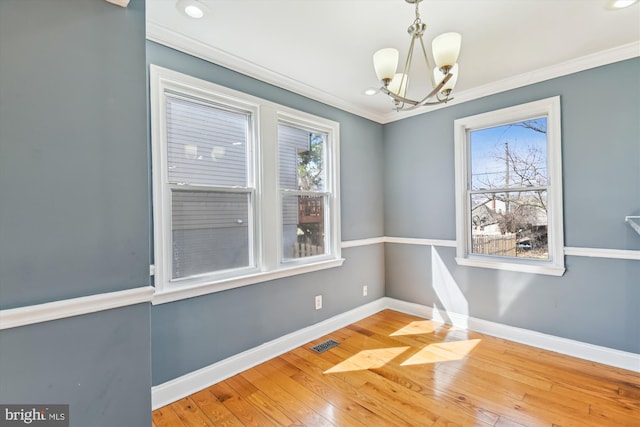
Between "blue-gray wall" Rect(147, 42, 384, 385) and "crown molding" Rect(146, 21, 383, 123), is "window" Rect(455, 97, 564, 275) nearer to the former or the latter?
"blue-gray wall" Rect(147, 42, 384, 385)

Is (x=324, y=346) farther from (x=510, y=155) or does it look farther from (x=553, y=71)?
(x=553, y=71)

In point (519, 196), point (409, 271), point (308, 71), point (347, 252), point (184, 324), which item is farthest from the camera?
point (409, 271)

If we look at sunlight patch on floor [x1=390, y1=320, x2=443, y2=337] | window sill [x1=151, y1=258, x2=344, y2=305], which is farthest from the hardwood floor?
window sill [x1=151, y1=258, x2=344, y2=305]

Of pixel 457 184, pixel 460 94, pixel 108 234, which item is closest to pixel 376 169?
pixel 457 184

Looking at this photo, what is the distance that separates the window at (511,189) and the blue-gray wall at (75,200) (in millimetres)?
3090

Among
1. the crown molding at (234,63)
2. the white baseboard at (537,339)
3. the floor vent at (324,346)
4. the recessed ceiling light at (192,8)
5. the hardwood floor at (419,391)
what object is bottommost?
the hardwood floor at (419,391)

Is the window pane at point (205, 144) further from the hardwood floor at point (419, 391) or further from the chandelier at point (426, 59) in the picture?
the hardwood floor at point (419, 391)

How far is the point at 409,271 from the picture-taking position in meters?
3.71

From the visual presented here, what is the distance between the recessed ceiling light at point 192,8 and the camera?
1729mm

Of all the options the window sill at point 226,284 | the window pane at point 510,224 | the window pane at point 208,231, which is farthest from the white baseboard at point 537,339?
the window pane at point 208,231

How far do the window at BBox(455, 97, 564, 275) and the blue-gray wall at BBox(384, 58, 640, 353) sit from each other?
3.4 inches

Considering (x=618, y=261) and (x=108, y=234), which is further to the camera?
(x=618, y=261)

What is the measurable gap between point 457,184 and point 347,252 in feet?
4.80

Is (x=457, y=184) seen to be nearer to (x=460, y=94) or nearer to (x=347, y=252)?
(x=460, y=94)
